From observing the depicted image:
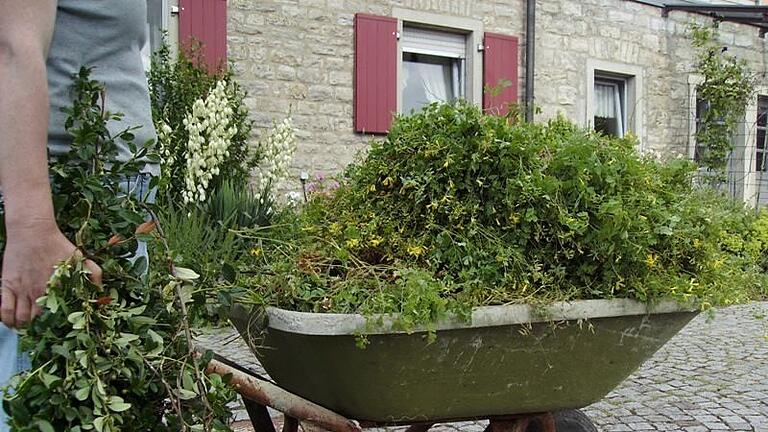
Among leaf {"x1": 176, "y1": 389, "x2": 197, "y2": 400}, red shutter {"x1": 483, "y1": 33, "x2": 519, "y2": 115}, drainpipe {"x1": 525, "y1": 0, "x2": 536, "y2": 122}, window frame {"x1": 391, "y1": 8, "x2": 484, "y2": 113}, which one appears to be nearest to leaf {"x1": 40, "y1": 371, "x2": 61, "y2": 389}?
leaf {"x1": 176, "y1": 389, "x2": 197, "y2": 400}

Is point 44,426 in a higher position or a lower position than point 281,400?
higher

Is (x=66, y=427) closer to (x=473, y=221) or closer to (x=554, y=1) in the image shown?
(x=473, y=221)

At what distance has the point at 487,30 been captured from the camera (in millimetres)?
7762

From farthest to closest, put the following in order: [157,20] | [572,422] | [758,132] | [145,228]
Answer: [758,132] < [157,20] < [572,422] < [145,228]

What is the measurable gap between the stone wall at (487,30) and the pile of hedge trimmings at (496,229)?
16.0 feet

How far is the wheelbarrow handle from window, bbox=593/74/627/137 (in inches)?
309

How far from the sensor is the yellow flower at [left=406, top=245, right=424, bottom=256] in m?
1.75

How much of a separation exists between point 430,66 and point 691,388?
4.60 metres

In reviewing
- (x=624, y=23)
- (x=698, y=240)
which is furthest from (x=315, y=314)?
(x=624, y=23)

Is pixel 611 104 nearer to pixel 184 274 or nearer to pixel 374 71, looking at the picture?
pixel 374 71

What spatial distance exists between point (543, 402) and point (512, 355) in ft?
0.67

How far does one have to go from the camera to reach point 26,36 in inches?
46.4

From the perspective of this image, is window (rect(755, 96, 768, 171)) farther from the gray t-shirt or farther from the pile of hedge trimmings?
the gray t-shirt

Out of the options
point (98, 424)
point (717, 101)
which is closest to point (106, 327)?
point (98, 424)
